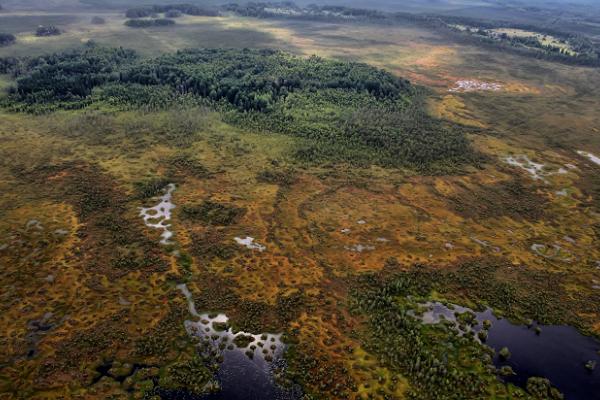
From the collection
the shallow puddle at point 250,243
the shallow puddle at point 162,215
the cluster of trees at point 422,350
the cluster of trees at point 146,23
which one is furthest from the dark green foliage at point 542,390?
the cluster of trees at point 146,23

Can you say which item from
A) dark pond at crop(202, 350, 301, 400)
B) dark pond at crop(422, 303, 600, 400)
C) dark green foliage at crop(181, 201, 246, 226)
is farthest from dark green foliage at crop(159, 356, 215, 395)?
dark green foliage at crop(181, 201, 246, 226)

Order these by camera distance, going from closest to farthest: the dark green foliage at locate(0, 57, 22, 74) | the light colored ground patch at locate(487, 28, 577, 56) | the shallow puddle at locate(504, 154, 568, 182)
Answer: the shallow puddle at locate(504, 154, 568, 182), the dark green foliage at locate(0, 57, 22, 74), the light colored ground patch at locate(487, 28, 577, 56)

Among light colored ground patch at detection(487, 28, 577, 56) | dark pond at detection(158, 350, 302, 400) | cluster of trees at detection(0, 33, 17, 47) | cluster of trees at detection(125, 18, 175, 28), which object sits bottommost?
dark pond at detection(158, 350, 302, 400)

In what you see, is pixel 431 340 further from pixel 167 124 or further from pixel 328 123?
pixel 167 124

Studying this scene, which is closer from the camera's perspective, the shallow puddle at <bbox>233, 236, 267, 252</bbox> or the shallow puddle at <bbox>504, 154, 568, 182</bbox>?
the shallow puddle at <bbox>233, 236, 267, 252</bbox>

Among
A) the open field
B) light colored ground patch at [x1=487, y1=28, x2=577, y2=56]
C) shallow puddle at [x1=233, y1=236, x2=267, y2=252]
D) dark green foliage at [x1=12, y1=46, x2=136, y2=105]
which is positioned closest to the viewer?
the open field

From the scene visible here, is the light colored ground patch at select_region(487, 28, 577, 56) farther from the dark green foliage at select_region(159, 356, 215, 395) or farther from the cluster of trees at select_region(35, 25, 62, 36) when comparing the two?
the cluster of trees at select_region(35, 25, 62, 36)

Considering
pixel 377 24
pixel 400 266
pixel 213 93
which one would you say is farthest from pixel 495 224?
pixel 377 24
